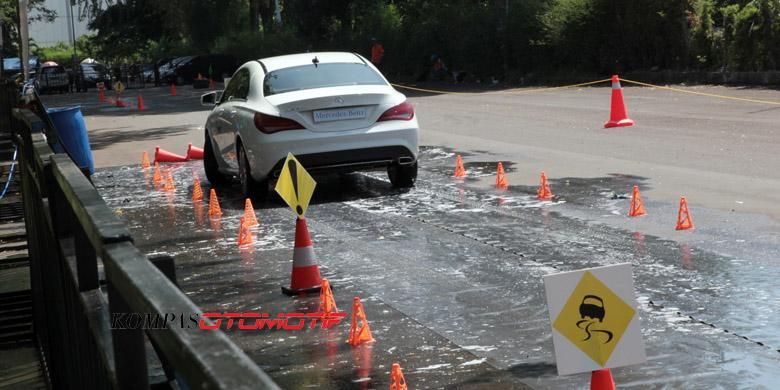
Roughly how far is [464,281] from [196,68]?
191ft

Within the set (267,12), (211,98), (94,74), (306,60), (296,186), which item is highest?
(267,12)

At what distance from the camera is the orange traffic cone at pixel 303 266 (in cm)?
831

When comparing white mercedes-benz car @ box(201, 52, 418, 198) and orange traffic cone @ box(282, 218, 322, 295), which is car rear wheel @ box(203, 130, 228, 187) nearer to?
white mercedes-benz car @ box(201, 52, 418, 198)

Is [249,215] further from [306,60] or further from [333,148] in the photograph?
[306,60]

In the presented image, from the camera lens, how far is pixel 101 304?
10.3ft

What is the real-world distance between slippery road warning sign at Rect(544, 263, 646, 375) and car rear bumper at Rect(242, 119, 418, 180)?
8.57 metres

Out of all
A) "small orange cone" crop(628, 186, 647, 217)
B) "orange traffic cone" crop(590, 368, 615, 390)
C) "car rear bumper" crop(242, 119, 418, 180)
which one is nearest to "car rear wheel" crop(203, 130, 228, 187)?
"car rear bumper" crop(242, 119, 418, 180)

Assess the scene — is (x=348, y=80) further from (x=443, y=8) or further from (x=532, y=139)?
(x=443, y=8)

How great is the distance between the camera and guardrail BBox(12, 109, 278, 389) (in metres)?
1.58

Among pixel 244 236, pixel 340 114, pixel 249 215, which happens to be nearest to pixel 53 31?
pixel 340 114

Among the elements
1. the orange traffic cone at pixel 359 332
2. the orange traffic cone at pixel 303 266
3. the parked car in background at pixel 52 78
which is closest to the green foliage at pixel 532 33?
the parked car in background at pixel 52 78

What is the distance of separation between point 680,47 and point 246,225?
27735mm

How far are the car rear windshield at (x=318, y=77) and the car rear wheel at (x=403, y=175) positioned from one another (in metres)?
0.98

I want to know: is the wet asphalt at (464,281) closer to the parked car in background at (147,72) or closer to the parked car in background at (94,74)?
the parked car in background at (94,74)
